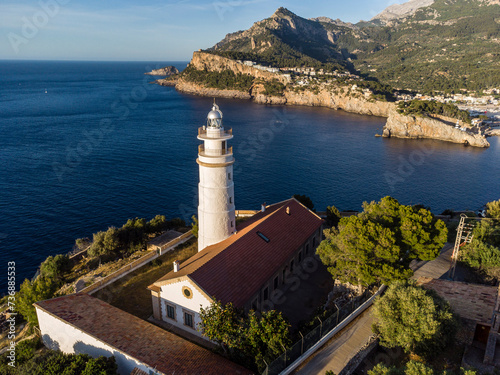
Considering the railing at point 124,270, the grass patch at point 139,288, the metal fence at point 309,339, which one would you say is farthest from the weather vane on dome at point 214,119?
the metal fence at point 309,339

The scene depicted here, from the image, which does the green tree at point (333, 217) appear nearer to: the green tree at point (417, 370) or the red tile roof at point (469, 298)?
the red tile roof at point (469, 298)

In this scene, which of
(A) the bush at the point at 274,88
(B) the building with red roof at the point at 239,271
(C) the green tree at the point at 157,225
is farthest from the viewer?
(A) the bush at the point at 274,88

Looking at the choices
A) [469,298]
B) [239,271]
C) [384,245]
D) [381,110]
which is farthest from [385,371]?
[381,110]

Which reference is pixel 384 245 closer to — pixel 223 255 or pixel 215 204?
pixel 223 255

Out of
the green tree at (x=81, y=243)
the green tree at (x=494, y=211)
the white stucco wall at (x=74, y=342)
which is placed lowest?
the green tree at (x=81, y=243)

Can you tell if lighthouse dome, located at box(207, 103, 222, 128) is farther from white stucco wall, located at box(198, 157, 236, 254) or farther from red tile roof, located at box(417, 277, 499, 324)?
red tile roof, located at box(417, 277, 499, 324)
